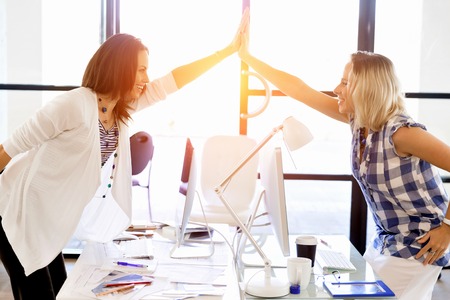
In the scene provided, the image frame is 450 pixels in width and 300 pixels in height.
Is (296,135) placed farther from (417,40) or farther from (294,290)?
(417,40)

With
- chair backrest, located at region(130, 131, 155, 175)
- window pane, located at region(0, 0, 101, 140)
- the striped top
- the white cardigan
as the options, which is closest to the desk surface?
the white cardigan

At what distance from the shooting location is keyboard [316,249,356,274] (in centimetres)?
219

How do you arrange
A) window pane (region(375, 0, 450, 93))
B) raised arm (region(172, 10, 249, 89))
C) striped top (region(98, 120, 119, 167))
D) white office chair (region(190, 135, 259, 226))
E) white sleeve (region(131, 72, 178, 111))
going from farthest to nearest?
window pane (region(375, 0, 450, 93)) < white office chair (region(190, 135, 259, 226)) < raised arm (region(172, 10, 249, 89)) < white sleeve (region(131, 72, 178, 111)) < striped top (region(98, 120, 119, 167))

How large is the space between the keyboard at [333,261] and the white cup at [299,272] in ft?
0.69

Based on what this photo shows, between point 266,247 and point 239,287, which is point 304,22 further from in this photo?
point 239,287

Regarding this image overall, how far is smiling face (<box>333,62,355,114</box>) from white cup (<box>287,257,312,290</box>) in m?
0.83

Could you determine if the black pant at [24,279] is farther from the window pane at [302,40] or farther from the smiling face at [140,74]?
the window pane at [302,40]

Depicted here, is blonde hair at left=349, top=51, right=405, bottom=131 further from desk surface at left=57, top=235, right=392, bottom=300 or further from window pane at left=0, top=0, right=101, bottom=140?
window pane at left=0, top=0, right=101, bottom=140

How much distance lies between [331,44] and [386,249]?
2568mm

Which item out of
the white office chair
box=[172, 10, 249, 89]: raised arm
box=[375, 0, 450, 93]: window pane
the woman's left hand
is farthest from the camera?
box=[375, 0, 450, 93]: window pane

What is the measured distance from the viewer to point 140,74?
2418mm

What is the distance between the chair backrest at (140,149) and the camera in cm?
446

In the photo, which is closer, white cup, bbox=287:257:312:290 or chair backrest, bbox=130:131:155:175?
white cup, bbox=287:257:312:290

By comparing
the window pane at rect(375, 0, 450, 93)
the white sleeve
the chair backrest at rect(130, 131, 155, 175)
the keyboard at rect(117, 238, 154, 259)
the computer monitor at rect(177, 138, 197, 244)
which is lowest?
the keyboard at rect(117, 238, 154, 259)
